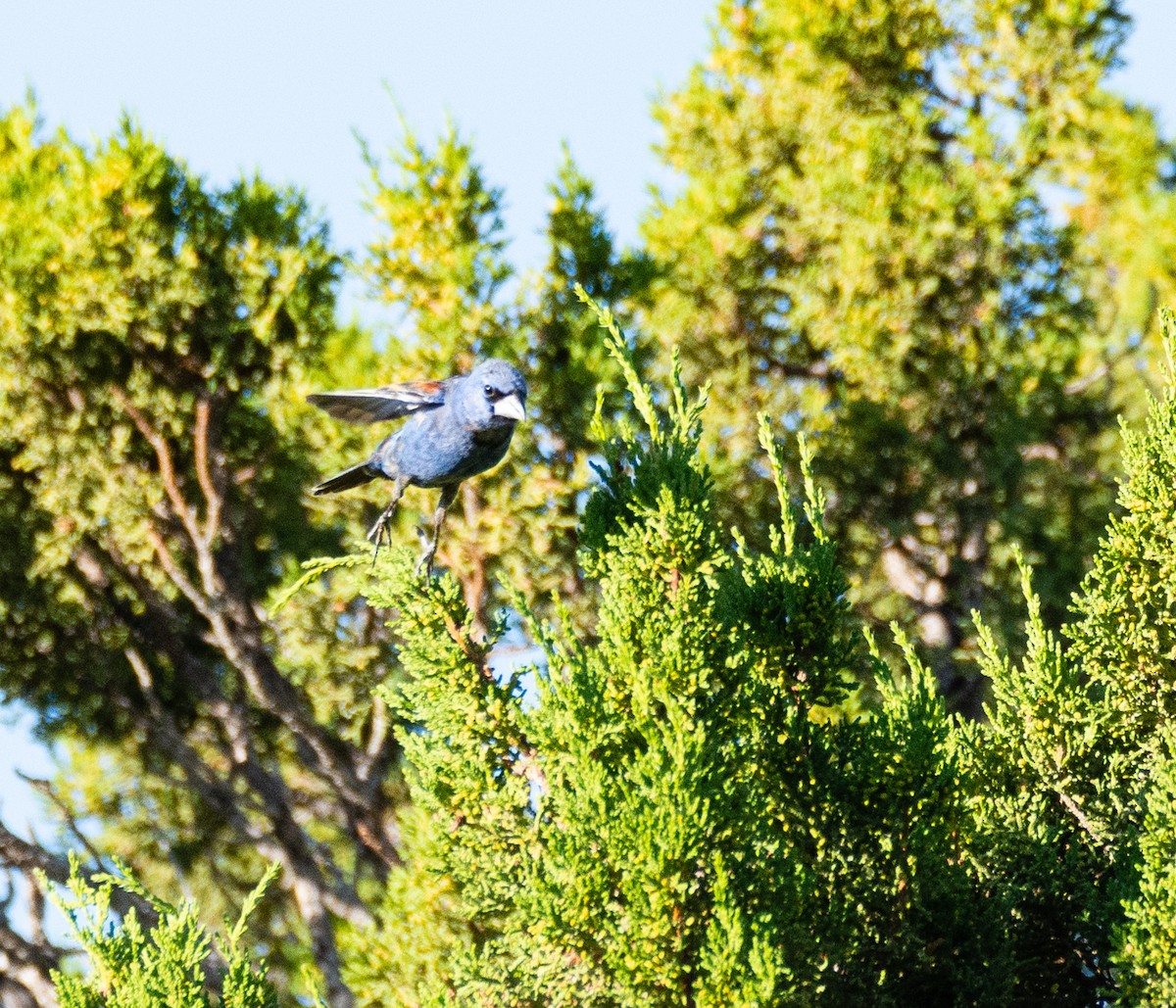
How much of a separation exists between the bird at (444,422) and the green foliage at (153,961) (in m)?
1.42

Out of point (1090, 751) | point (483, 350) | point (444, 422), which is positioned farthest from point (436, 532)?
point (483, 350)

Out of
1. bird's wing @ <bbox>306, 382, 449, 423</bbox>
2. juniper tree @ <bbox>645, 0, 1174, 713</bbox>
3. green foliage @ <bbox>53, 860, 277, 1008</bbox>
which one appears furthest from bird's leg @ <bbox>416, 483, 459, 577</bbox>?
juniper tree @ <bbox>645, 0, 1174, 713</bbox>

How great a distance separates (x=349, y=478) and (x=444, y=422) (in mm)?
1053

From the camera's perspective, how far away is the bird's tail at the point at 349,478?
6227 mm

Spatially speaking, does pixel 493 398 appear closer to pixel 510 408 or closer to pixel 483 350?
pixel 510 408

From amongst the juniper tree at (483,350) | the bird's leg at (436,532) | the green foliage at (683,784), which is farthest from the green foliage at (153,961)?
the juniper tree at (483,350)

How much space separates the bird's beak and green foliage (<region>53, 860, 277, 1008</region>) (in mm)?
1824

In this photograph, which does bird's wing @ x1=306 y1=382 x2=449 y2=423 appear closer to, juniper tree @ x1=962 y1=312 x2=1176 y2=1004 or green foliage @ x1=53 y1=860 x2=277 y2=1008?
green foliage @ x1=53 y1=860 x2=277 y2=1008

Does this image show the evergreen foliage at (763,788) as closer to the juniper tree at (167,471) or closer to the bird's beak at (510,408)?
the bird's beak at (510,408)

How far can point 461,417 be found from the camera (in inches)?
211

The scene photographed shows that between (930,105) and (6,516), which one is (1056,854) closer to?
(6,516)

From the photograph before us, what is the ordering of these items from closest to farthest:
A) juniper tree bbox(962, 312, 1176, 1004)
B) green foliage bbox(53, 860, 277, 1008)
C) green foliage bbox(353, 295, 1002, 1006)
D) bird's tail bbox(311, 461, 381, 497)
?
green foliage bbox(353, 295, 1002, 1006)
green foliage bbox(53, 860, 277, 1008)
juniper tree bbox(962, 312, 1176, 1004)
bird's tail bbox(311, 461, 381, 497)

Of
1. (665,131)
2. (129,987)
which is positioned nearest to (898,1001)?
(129,987)

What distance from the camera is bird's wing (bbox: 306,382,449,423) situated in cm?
573
